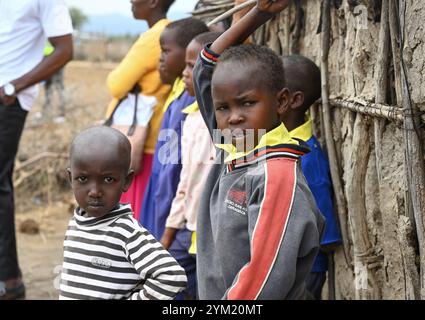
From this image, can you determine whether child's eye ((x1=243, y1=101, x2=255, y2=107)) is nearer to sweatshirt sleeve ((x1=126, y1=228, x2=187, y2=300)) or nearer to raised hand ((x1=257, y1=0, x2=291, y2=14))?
raised hand ((x1=257, y1=0, x2=291, y2=14))

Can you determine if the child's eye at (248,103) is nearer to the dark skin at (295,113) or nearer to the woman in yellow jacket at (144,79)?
the dark skin at (295,113)

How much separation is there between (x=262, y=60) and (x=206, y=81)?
0.35 meters

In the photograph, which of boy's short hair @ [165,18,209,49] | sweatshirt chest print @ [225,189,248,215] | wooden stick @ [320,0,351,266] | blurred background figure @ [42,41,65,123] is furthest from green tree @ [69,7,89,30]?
sweatshirt chest print @ [225,189,248,215]

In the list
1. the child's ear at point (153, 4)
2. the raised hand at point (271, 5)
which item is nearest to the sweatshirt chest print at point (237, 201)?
the raised hand at point (271, 5)

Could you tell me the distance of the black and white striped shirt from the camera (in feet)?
7.23

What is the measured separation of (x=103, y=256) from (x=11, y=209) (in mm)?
2274

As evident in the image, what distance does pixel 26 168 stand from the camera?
7.53 metres

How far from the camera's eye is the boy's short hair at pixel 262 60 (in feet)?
7.24

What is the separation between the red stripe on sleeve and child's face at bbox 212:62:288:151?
0.62ft

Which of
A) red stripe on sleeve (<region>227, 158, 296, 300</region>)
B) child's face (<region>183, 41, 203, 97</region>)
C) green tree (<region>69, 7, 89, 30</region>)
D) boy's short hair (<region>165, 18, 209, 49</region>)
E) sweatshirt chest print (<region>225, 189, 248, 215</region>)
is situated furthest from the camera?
green tree (<region>69, 7, 89, 30</region>)

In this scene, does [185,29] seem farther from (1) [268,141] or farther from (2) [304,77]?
(1) [268,141]

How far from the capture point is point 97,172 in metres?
2.30

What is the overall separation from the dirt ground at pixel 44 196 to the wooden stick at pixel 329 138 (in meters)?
2.51

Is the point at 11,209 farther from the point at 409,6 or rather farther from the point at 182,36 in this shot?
the point at 409,6
